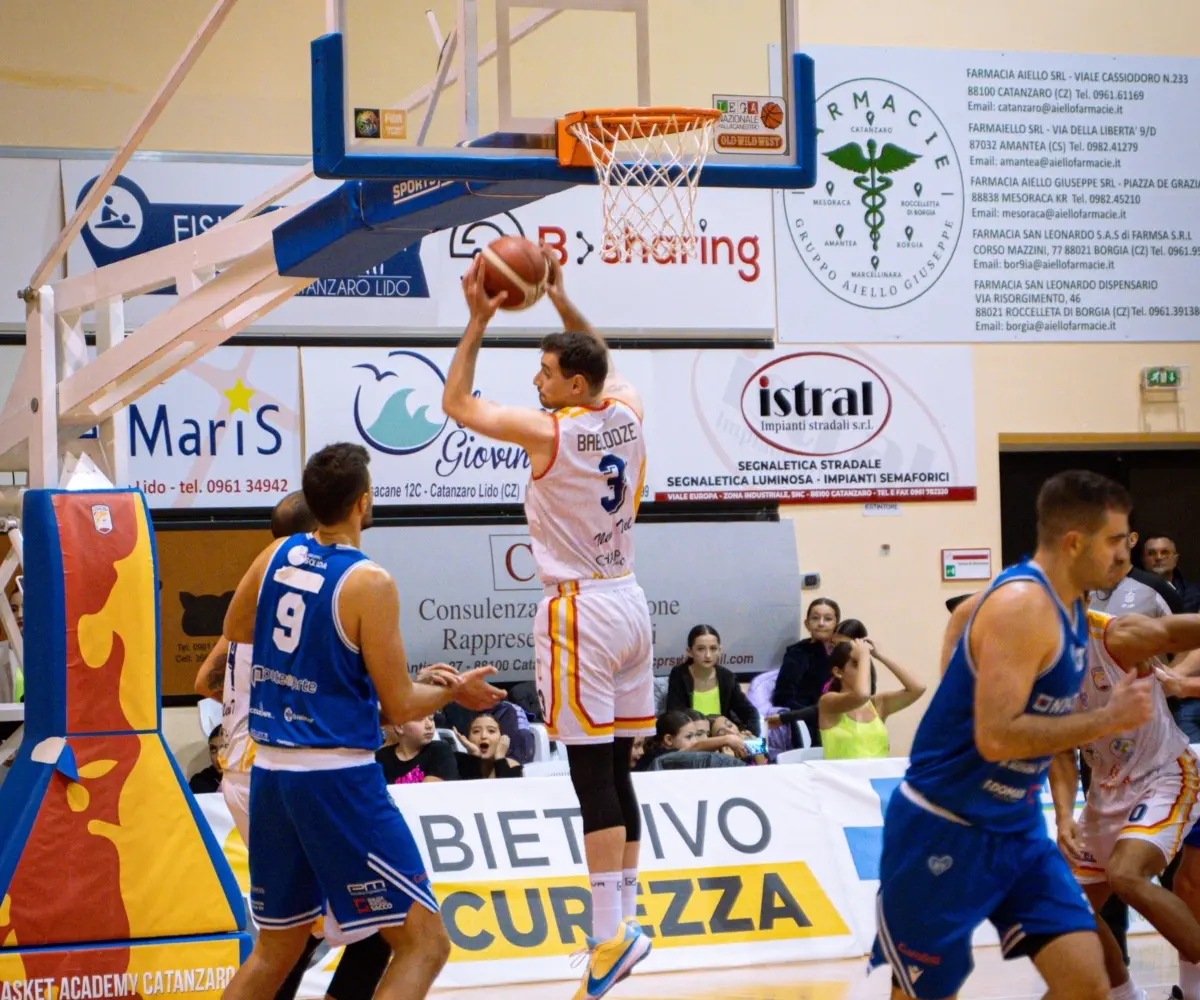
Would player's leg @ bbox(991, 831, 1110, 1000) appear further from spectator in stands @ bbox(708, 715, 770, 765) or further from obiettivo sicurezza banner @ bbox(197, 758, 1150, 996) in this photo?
spectator in stands @ bbox(708, 715, 770, 765)

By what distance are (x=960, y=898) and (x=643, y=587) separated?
7.67 m

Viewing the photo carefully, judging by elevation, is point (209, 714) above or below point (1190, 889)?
above

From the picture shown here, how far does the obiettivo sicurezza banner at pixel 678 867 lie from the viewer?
739 cm

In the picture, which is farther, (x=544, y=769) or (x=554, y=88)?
(x=544, y=769)

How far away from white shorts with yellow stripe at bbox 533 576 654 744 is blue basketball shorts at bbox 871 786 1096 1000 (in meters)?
1.57

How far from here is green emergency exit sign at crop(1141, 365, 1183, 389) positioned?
12.4 meters

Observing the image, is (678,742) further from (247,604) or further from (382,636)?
(382,636)

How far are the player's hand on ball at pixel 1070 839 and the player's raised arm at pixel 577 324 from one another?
2093 millimetres

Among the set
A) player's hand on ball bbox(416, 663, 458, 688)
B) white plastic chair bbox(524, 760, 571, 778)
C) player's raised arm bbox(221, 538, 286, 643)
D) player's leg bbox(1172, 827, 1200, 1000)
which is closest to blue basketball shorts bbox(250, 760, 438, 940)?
player's hand on ball bbox(416, 663, 458, 688)

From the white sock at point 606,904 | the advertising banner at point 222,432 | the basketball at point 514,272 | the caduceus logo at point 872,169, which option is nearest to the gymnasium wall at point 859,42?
the caduceus logo at point 872,169

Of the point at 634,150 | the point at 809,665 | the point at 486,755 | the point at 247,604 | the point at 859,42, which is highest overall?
the point at 859,42

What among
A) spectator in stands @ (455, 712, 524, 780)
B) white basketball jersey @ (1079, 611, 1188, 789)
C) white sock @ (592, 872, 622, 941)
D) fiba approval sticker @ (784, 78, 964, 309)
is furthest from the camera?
fiba approval sticker @ (784, 78, 964, 309)

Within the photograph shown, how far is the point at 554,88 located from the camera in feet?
19.8

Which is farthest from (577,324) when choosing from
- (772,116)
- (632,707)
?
(632,707)
